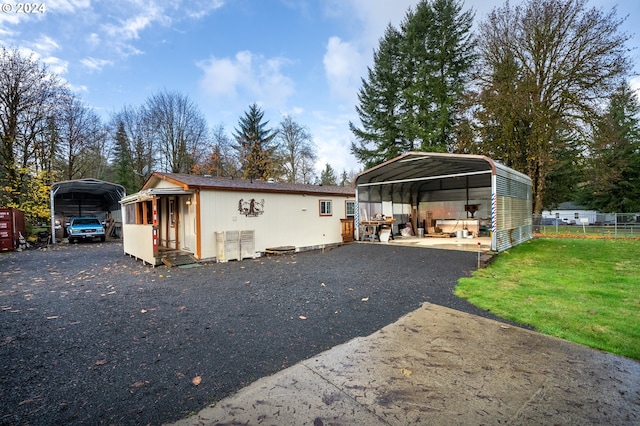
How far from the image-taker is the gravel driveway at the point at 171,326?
2484 mm

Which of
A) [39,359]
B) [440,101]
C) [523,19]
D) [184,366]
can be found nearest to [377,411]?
[184,366]

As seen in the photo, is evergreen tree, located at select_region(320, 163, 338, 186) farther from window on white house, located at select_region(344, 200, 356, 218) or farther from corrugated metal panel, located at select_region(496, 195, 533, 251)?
corrugated metal panel, located at select_region(496, 195, 533, 251)

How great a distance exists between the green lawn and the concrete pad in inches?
24.5

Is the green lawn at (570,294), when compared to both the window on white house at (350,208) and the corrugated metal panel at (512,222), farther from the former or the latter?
the window on white house at (350,208)

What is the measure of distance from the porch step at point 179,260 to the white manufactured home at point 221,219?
0.18 meters

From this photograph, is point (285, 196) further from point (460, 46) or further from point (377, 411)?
point (460, 46)

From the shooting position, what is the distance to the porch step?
9.11m

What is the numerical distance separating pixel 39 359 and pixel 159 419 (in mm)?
2182

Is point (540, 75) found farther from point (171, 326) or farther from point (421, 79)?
point (171, 326)

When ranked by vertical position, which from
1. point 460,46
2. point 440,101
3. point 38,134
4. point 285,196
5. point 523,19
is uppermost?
point 460,46

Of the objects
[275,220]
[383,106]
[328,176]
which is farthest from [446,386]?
[328,176]

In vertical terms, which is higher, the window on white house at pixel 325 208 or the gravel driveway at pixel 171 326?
the window on white house at pixel 325 208

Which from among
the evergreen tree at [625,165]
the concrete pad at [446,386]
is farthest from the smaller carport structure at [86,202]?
the evergreen tree at [625,165]

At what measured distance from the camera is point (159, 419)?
2.17m
